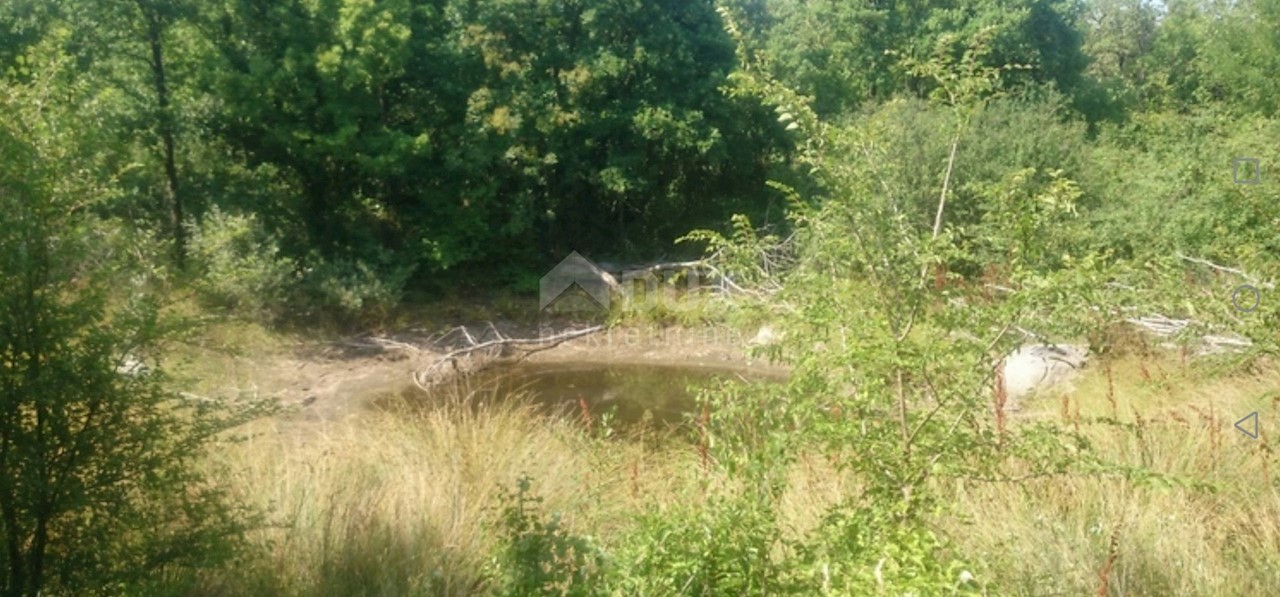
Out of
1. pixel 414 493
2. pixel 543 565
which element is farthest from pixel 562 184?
pixel 543 565

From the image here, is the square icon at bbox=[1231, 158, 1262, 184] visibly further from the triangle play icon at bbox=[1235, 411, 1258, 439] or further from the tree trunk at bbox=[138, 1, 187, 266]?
the tree trunk at bbox=[138, 1, 187, 266]

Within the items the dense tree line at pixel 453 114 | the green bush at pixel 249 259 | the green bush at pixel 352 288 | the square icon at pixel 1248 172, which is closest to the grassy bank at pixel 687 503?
the square icon at pixel 1248 172

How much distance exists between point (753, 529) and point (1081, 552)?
4.56 ft

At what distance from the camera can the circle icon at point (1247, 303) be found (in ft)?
14.1

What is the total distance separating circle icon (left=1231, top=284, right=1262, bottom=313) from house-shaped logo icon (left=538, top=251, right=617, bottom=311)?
10.3m

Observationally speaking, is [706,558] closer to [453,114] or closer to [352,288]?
[352,288]

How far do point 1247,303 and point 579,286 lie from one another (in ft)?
36.7

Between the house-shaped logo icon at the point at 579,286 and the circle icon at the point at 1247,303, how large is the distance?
10.3m

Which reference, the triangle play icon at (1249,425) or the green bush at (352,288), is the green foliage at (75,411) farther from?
the green bush at (352,288)

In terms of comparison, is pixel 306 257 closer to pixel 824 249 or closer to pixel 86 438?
pixel 86 438

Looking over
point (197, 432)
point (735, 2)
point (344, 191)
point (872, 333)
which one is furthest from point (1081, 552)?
point (735, 2)

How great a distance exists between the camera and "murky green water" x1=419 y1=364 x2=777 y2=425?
1075 centimetres

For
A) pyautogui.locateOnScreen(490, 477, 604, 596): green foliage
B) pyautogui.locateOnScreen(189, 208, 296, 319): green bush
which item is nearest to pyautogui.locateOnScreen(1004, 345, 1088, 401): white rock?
pyautogui.locateOnScreen(490, 477, 604, 596): green foliage

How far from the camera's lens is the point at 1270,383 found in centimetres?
536
